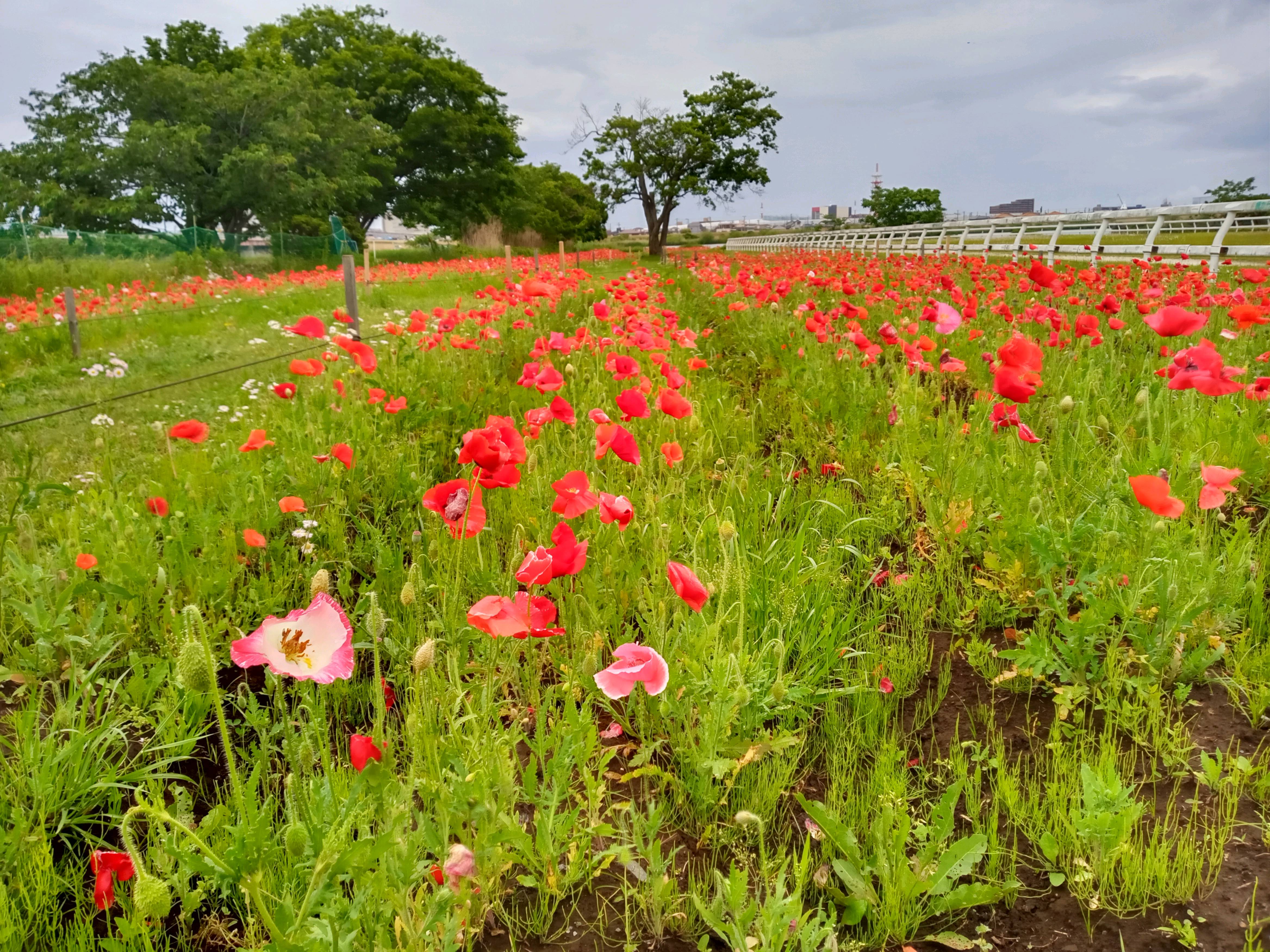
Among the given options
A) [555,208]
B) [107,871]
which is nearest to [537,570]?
[107,871]

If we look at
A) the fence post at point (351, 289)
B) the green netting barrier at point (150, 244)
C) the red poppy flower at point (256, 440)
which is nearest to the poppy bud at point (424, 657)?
the red poppy flower at point (256, 440)

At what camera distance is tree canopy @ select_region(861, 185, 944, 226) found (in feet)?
247

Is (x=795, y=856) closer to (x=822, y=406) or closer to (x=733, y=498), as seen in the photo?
(x=733, y=498)

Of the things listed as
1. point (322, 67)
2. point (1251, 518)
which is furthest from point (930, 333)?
point (322, 67)

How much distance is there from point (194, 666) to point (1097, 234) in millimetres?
12511

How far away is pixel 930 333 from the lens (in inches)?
195

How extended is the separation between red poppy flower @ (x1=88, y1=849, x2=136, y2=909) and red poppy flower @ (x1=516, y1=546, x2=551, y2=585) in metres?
0.75

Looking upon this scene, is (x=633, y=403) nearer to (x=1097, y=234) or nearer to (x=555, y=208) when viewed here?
(x=1097, y=234)

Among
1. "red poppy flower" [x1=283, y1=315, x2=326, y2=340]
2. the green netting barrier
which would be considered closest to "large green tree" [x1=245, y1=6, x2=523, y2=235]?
the green netting barrier

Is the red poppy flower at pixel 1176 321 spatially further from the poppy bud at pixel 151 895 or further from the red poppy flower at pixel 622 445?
the poppy bud at pixel 151 895

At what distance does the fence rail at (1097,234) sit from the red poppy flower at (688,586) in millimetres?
7886

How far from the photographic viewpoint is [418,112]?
3634 centimetres

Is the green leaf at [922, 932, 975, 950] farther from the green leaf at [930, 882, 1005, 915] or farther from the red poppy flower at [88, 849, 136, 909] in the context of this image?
the red poppy flower at [88, 849, 136, 909]

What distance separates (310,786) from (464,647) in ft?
2.11
